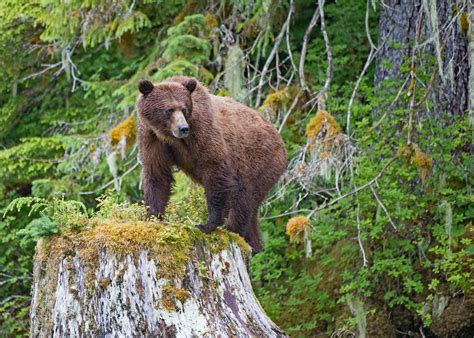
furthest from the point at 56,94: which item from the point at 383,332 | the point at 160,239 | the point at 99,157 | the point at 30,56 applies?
the point at 160,239

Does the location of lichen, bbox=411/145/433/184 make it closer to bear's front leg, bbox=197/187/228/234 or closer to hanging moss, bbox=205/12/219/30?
bear's front leg, bbox=197/187/228/234

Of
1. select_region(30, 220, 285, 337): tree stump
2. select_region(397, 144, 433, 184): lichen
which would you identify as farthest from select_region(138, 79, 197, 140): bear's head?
select_region(397, 144, 433, 184): lichen

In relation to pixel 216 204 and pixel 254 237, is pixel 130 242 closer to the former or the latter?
pixel 216 204

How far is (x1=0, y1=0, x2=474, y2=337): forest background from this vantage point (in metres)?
8.80

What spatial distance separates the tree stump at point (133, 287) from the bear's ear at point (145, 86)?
1.10 metres

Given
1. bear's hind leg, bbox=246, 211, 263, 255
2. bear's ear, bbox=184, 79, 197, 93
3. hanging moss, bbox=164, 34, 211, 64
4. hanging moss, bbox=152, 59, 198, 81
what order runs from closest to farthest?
1. bear's ear, bbox=184, 79, 197, 93
2. bear's hind leg, bbox=246, 211, 263, 255
3. hanging moss, bbox=152, 59, 198, 81
4. hanging moss, bbox=164, 34, 211, 64

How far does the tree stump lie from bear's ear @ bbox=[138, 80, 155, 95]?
1103 millimetres

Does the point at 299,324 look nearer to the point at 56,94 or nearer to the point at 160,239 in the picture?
the point at 160,239

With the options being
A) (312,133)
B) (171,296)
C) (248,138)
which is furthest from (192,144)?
(312,133)

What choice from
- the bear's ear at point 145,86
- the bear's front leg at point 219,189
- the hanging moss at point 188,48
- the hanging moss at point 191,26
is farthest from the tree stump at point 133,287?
the hanging moss at point 191,26

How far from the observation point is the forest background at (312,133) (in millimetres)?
8797

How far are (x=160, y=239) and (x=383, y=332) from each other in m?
4.36

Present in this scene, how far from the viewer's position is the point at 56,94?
13297 mm

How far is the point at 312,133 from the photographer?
30.1 feet
